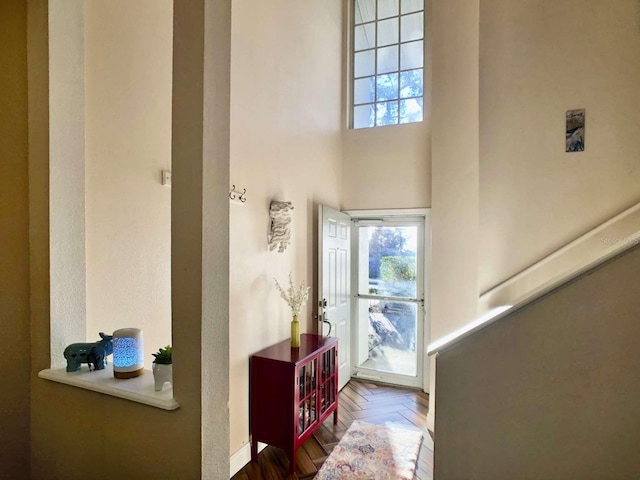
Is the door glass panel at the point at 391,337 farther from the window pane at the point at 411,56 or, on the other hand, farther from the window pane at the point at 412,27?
the window pane at the point at 412,27

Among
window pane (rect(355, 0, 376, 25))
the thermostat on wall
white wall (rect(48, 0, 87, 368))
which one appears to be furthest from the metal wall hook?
window pane (rect(355, 0, 376, 25))

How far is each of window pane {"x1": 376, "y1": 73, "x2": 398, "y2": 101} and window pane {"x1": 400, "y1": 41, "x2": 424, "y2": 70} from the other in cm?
17

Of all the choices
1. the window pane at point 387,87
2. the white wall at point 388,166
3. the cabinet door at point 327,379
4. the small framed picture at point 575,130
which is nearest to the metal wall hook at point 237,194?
the cabinet door at point 327,379

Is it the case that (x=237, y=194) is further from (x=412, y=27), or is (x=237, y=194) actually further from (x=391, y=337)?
(x=412, y=27)

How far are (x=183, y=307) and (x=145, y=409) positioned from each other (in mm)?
420

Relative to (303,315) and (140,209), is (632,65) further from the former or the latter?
(140,209)

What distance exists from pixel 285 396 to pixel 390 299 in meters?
2.13

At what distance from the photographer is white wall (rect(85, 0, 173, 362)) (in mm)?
1631

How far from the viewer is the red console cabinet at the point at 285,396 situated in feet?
8.20

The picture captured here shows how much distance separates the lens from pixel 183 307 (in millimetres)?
1233

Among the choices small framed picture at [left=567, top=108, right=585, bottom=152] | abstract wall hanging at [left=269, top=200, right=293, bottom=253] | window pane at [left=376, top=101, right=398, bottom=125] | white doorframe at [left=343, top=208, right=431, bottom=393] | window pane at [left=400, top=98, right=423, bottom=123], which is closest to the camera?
abstract wall hanging at [left=269, top=200, right=293, bottom=253]

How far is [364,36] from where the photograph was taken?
4441 mm

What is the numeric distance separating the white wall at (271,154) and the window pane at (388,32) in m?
0.72

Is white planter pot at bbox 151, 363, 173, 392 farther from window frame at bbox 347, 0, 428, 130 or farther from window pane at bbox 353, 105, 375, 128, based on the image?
window pane at bbox 353, 105, 375, 128
